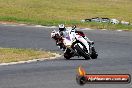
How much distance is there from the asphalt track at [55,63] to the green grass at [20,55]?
0.97 m

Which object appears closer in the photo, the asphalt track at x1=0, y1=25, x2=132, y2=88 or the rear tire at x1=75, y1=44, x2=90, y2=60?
the asphalt track at x1=0, y1=25, x2=132, y2=88

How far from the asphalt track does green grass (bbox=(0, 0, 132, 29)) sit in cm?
370

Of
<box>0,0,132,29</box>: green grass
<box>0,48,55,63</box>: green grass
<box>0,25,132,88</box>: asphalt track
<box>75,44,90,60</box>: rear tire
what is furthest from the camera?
<box>0,0,132,29</box>: green grass

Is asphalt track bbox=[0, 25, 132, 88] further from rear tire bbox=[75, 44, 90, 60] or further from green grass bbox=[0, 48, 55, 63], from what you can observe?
green grass bbox=[0, 48, 55, 63]

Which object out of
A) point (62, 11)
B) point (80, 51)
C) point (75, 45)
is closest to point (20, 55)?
point (75, 45)

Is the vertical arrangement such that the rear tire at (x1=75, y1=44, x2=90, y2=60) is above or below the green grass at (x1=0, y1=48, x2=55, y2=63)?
above

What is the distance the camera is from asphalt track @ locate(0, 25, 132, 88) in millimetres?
15393

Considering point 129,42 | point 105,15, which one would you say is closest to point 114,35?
point 129,42

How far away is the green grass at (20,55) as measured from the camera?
21.4 m

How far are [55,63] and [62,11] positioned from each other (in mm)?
25812

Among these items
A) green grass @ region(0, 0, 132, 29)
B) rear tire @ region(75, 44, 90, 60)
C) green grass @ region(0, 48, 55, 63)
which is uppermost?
rear tire @ region(75, 44, 90, 60)

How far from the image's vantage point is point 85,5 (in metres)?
Answer: 51.9

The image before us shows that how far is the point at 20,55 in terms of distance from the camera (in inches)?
890

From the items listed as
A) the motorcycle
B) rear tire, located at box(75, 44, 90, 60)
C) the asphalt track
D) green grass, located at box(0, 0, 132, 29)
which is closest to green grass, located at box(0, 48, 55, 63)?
the asphalt track
